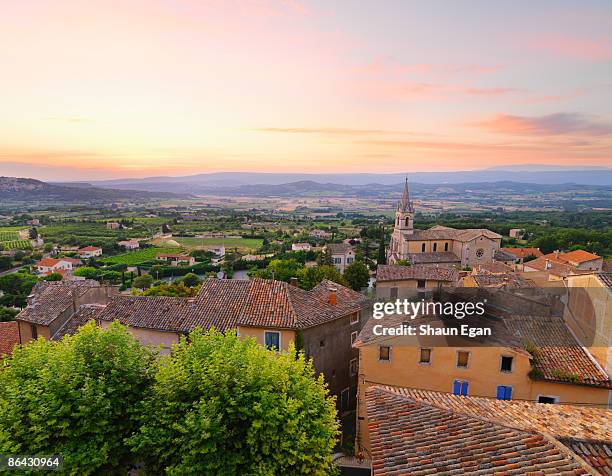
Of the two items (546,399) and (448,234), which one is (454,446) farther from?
(448,234)

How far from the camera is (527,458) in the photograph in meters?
7.80

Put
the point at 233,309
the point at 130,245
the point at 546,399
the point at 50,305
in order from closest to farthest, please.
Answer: the point at 546,399 → the point at 233,309 → the point at 50,305 → the point at 130,245

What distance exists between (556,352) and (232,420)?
14.6 metres

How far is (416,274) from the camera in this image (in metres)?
47.4

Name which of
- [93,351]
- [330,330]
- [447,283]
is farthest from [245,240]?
[93,351]

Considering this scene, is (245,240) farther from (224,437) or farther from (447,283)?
(224,437)

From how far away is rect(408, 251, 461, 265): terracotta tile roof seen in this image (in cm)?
7375

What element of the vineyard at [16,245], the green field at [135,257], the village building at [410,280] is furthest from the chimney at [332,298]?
the vineyard at [16,245]

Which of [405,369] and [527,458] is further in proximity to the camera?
[405,369]

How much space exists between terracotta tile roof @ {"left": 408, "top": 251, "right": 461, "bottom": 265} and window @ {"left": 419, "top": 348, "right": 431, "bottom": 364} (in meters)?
56.5

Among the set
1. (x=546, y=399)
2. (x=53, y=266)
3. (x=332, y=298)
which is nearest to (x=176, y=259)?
(x=53, y=266)

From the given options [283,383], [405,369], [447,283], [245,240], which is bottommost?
Answer: [245,240]

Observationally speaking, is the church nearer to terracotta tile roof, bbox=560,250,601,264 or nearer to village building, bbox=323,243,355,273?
village building, bbox=323,243,355,273

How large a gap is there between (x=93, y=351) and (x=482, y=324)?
1615cm
